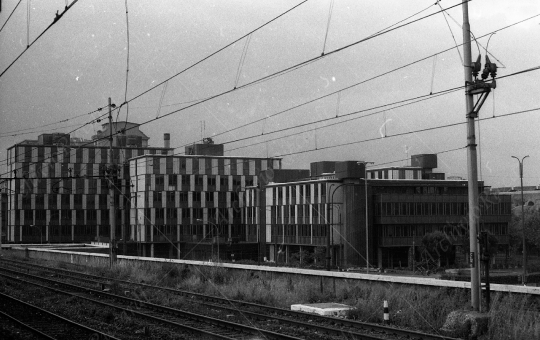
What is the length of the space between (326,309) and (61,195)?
90.3 meters

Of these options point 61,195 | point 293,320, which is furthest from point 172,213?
point 293,320

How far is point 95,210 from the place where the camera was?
4117 inches

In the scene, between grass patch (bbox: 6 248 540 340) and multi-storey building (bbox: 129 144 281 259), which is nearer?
grass patch (bbox: 6 248 540 340)

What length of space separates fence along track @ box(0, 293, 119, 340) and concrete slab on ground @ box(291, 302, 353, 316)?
21.4ft

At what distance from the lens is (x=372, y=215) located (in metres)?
76.1

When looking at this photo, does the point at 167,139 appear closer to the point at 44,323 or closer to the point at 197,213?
the point at 197,213

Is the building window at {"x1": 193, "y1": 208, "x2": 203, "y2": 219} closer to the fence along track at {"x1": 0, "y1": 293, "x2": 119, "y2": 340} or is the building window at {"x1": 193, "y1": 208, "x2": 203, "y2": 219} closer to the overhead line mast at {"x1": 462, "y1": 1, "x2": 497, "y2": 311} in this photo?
the fence along track at {"x1": 0, "y1": 293, "x2": 119, "y2": 340}

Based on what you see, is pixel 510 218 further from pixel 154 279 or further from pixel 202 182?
pixel 154 279

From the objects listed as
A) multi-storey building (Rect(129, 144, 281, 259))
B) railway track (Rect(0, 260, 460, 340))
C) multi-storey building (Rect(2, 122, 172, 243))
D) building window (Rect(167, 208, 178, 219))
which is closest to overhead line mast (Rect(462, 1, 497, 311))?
railway track (Rect(0, 260, 460, 340))

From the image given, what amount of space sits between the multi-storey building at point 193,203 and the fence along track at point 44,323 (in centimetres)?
6267

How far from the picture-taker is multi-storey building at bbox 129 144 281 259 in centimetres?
8606

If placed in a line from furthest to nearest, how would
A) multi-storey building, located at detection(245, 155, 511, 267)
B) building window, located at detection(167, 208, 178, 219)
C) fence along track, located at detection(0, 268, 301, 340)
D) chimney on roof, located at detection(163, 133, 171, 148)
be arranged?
1. chimney on roof, located at detection(163, 133, 171, 148)
2. building window, located at detection(167, 208, 178, 219)
3. multi-storey building, located at detection(245, 155, 511, 267)
4. fence along track, located at detection(0, 268, 301, 340)

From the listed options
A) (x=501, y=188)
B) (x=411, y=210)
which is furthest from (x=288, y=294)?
(x=501, y=188)

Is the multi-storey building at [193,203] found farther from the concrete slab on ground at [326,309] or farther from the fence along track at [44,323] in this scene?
the concrete slab on ground at [326,309]
